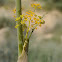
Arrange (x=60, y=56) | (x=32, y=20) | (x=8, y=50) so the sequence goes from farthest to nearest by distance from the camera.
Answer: (x=8, y=50)
(x=60, y=56)
(x=32, y=20)

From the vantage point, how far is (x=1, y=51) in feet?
14.5

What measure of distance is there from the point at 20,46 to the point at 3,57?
71.1 inches

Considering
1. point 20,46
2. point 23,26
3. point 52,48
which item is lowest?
point 52,48

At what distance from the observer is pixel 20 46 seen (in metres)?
2.91

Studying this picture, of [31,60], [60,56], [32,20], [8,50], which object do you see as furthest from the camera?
[8,50]

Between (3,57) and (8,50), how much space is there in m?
0.31

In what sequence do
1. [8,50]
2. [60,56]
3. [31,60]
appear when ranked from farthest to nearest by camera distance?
[8,50] < [31,60] < [60,56]

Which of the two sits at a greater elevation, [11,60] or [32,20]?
[32,20]

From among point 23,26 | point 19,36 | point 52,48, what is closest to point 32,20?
point 23,26

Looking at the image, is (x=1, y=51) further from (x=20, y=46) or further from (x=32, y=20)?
(x=32, y=20)

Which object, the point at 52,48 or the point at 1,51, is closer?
the point at 52,48

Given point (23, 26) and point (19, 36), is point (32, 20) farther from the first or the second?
point (19, 36)

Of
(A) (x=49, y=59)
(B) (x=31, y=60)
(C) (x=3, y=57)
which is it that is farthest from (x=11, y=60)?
(A) (x=49, y=59)

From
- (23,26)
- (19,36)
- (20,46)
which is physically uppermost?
Answer: (23,26)
